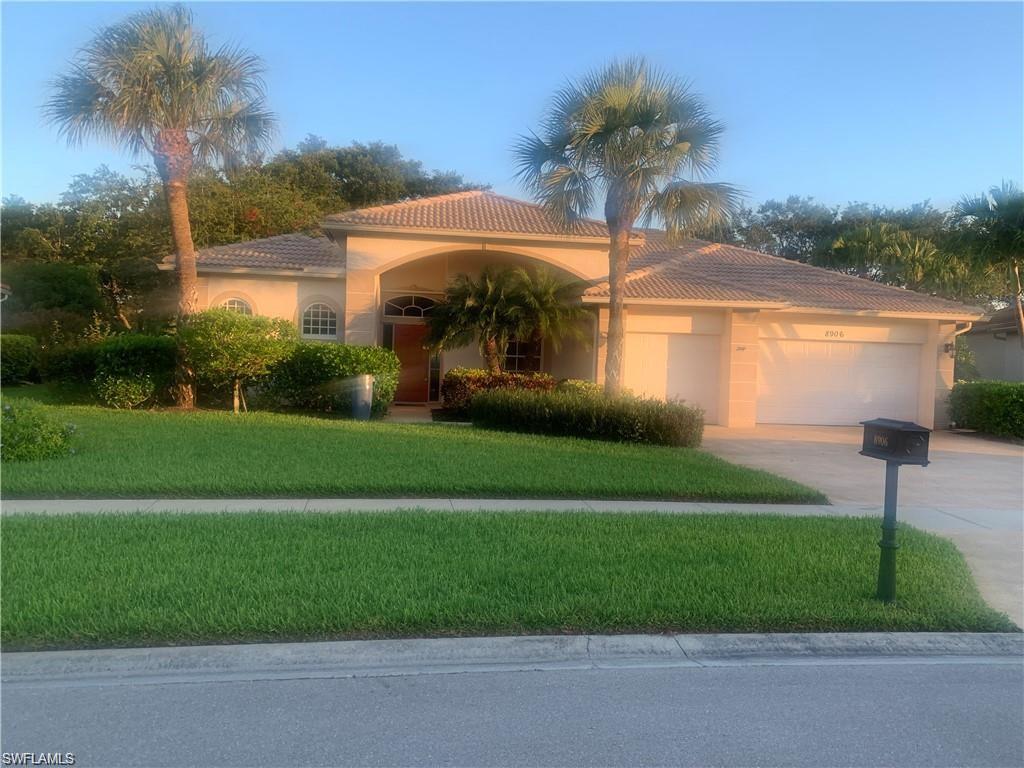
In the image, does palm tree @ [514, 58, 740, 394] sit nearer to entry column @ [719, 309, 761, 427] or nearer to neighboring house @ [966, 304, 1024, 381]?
entry column @ [719, 309, 761, 427]

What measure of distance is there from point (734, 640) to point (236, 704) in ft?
Result: 10.3

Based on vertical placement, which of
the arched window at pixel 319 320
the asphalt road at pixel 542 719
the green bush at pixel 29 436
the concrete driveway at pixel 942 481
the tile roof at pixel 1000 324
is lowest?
the asphalt road at pixel 542 719

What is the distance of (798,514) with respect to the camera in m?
9.05

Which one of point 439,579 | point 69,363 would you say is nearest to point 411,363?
point 69,363

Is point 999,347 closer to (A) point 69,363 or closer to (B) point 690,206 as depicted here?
(B) point 690,206

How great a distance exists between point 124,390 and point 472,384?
718cm

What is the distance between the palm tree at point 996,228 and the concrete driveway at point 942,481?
3.94m

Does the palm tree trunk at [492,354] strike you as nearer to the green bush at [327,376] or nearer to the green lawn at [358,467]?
the green bush at [327,376]

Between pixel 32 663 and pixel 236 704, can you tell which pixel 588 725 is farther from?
pixel 32 663

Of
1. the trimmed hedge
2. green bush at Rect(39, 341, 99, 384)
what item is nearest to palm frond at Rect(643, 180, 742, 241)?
the trimmed hedge

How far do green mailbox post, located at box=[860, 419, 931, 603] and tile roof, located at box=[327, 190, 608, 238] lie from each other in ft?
37.8

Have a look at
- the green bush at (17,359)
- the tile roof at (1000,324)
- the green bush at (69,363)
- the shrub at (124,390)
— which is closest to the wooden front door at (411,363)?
the shrub at (124,390)

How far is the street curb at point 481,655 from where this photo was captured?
4672 mm

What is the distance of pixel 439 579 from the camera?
6.05 metres
